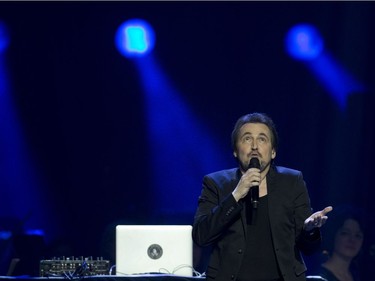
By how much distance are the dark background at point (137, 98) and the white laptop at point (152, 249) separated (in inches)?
112

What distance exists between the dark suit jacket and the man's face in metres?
0.08

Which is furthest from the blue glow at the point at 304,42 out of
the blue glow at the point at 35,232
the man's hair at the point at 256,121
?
the man's hair at the point at 256,121

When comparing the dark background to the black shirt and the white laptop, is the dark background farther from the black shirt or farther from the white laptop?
the black shirt

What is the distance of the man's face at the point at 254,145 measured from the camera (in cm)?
322

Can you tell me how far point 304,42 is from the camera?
6633mm

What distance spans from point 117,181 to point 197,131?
0.85 metres

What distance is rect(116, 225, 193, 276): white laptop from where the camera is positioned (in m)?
3.79

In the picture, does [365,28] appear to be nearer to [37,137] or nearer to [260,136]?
[37,137]

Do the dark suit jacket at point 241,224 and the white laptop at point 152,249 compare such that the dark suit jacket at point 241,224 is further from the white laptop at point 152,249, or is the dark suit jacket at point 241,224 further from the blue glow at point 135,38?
the blue glow at point 135,38

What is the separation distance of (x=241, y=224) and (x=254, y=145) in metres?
0.35

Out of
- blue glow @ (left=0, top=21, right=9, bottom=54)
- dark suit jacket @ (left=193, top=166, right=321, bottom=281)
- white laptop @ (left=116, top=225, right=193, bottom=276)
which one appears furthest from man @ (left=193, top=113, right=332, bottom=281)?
blue glow @ (left=0, top=21, right=9, bottom=54)

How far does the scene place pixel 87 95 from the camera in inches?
267

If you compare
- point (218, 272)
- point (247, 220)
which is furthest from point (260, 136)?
point (218, 272)

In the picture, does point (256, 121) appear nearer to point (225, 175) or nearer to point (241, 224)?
point (225, 175)
